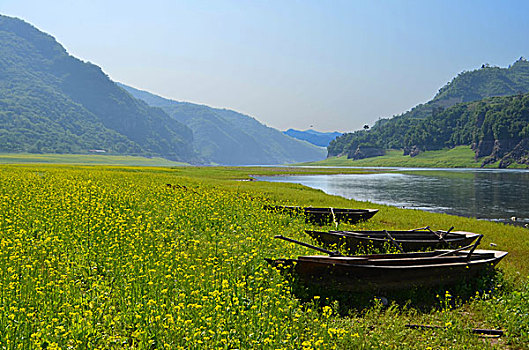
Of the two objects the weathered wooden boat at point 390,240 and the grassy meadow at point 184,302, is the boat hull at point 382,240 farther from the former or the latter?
the grassy meadow at point 184,302

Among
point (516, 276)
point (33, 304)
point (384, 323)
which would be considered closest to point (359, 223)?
point (516, 276)

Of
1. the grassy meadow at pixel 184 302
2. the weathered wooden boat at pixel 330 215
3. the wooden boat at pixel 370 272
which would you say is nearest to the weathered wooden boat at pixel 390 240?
the grassy meadow at pixel 184 302

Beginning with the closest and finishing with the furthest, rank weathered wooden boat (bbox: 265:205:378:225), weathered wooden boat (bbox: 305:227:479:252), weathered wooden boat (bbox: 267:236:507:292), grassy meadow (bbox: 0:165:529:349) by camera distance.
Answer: grassy meadow (bbox: 0:165:529:349)
weathered wooden boat (bbox: 267:236:507:292)
weathered wooden boat (bbox: 305:227:479:252)
weathered wooden boat (bbox: 265:205:378:225)

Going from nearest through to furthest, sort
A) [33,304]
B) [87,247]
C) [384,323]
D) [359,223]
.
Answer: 1. [33,304]
2. [384,323]
3. [87,247]
4. [359,223]

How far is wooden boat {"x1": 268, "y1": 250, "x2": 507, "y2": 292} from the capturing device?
31.1 feet

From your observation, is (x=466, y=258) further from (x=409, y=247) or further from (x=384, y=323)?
(x=384, y=323)

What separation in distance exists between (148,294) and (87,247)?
4713 mm

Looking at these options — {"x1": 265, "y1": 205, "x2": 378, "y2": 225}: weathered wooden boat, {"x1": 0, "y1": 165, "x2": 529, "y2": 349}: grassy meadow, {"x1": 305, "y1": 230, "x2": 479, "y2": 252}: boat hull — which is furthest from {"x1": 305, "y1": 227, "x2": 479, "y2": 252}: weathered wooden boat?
{"x1": 265, "y1": 205, "x2": 378, "y2": 225}: weathered wooden boat

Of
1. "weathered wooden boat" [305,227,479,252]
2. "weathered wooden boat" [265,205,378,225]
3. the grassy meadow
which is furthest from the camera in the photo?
"weathered wooden boat" [265,205,378,225]

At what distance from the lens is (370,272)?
9.47 metres

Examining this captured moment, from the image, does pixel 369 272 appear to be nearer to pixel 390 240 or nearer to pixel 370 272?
pixel 370 272

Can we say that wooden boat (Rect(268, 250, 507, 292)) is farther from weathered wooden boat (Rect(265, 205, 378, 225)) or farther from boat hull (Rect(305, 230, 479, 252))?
weathered wooden boat (Rect(265, 205, 378, 225))

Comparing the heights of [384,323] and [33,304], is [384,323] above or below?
below

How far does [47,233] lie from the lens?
504 inches
